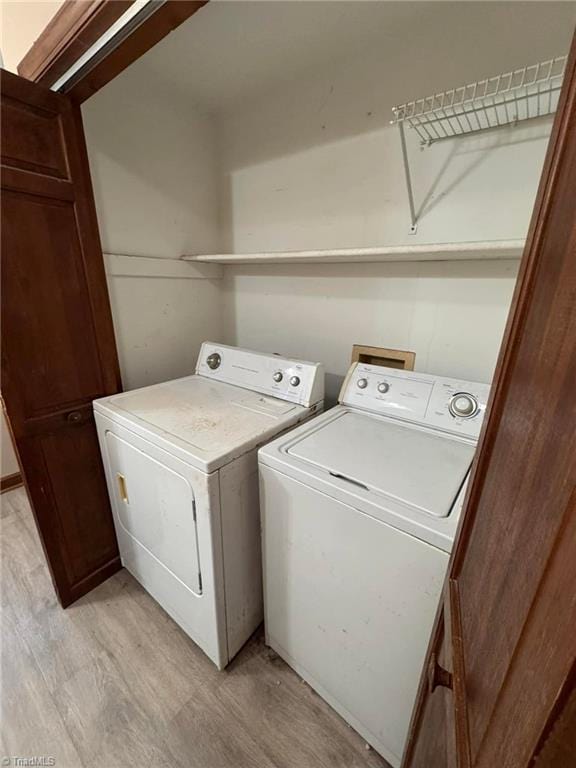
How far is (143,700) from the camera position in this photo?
4.22ft

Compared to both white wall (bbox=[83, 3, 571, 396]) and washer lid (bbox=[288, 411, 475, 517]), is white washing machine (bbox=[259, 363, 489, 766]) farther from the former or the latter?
white wall (bbox=[83, 3, 571, 396])

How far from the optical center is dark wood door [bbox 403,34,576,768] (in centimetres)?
28

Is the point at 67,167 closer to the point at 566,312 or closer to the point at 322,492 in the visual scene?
the point at 322,492

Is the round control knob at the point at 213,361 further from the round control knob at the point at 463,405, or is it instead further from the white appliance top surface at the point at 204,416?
the round control knob at the point at 463,405

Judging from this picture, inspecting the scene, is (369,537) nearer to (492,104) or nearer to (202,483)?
(202,483)

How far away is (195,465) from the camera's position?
3.57 ft

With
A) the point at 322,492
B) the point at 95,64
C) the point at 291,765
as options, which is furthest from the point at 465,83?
the point at 291,765

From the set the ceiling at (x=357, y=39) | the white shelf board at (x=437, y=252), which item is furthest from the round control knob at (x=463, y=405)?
the ceiling at (x=357, y=39)

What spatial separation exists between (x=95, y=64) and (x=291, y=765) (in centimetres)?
243

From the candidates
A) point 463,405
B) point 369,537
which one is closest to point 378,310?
point 463,405

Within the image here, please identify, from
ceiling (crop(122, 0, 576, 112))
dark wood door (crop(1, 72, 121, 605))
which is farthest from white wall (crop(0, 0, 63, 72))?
ceiling (crop(122, 0, 576, 112))

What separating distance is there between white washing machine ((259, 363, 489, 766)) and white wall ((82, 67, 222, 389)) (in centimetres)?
111

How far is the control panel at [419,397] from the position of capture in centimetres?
121

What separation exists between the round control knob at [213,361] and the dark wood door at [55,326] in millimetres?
477
